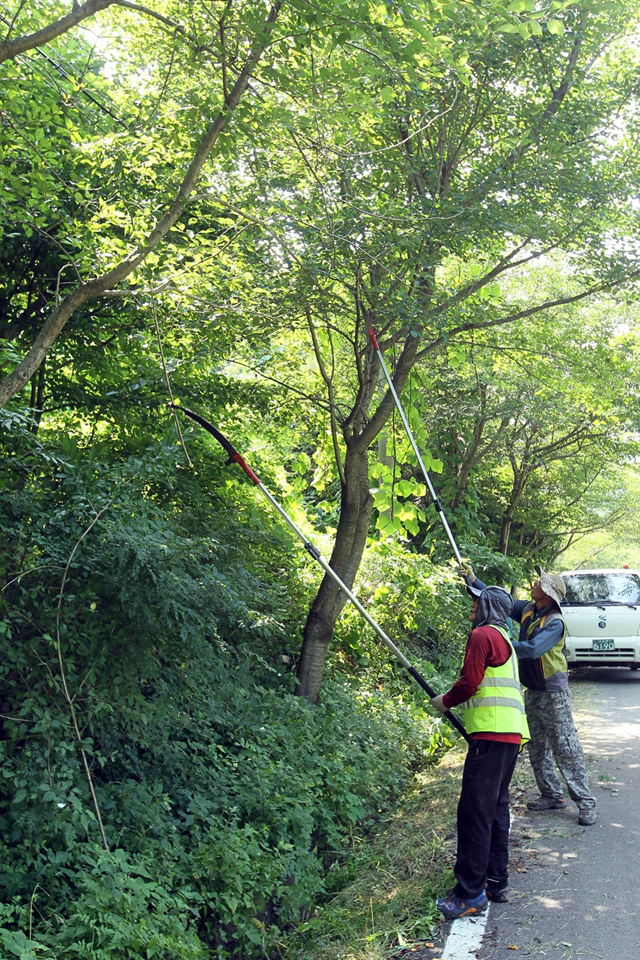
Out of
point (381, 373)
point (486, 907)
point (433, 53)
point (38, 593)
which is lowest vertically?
point (486, 907)

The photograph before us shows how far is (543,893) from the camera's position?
17.4ft

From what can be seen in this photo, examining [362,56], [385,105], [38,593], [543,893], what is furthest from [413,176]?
[543,893]

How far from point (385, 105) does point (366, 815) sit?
21.4 ft

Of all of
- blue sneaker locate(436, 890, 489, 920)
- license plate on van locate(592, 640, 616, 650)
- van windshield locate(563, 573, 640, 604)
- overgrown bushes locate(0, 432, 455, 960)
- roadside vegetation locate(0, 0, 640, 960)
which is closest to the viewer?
overgrown bushes locate(0, 432, 455, 960)

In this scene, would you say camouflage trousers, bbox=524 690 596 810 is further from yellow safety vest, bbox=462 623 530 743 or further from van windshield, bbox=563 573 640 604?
van windshield, bbox=563 573 640 604

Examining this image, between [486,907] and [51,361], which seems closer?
[486,907]

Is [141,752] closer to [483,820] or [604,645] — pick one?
[483,820]

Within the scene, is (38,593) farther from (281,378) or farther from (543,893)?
(281,378)

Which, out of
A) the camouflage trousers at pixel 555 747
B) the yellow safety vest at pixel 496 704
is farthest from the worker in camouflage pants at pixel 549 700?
the yellow safety vest at pixel 496 704

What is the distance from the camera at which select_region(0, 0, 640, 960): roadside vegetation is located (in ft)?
17.5

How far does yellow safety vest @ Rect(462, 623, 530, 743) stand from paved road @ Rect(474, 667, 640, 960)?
1.02 m

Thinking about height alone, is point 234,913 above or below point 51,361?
below

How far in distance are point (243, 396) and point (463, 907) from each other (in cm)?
594

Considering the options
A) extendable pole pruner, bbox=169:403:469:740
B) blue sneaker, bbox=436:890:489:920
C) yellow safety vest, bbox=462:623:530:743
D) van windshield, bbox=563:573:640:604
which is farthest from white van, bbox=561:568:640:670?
blue sneaker, bbox=436:890:489:920
